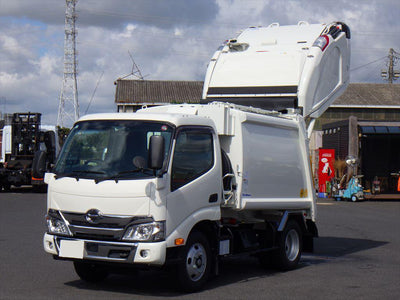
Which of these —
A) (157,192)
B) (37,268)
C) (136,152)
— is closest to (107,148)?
(136,152)

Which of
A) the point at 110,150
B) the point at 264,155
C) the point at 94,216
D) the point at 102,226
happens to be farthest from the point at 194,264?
the point at 264,155

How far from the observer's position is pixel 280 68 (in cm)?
1181

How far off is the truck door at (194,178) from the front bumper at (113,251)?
323mm

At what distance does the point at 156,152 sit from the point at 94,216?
113cm

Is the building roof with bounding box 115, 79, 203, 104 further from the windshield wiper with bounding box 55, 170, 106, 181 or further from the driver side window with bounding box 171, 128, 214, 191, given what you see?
the windshield wiper with bounding box 55, 170, 106, 181

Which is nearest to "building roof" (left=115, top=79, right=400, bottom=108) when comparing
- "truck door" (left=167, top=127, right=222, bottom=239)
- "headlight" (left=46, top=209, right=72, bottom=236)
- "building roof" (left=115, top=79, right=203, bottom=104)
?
"building roof" (left=115, top=79, right=203, bottom=104)

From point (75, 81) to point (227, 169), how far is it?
48.8 metres

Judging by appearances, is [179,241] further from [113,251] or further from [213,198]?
[213,198]

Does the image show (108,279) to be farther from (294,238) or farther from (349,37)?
(349,37)

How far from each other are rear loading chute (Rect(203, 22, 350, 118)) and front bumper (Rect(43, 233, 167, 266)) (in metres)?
3.97

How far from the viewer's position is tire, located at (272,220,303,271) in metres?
10.6

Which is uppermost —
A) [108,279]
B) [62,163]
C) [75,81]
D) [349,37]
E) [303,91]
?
[75,81]

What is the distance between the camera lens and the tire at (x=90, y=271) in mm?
9125

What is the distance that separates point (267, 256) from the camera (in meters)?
10.7
